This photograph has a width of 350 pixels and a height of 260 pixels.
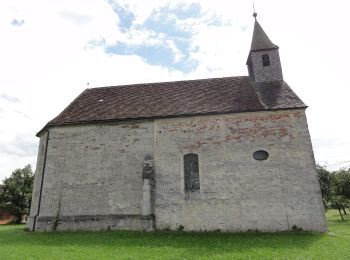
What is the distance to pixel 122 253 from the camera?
926 cm

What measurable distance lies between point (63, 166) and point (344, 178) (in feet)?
87.6

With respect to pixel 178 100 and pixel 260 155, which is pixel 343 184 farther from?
pixel 178 100

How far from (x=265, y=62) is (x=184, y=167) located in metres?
9.48

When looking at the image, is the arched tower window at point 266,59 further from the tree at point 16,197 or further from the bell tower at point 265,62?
the tree at point 16,197

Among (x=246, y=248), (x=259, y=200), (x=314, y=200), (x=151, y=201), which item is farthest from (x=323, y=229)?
(x=151, y=201)

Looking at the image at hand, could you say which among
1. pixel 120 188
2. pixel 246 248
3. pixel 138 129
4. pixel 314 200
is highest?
pixel 138 129

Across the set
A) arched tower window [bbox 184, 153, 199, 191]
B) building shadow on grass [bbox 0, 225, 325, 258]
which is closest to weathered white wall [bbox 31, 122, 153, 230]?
building shadow on grass [bbox 0, 225, 325, 258]

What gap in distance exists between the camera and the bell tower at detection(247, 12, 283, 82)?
59.5ft

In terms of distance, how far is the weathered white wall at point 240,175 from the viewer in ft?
44.8

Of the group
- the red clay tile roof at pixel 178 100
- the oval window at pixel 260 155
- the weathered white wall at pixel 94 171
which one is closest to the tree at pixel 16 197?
the weathered white wall at pixel 94 171

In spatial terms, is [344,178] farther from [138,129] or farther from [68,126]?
[68,126]

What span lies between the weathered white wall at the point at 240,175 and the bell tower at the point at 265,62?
13.3ft

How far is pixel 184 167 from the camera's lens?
49.1ft

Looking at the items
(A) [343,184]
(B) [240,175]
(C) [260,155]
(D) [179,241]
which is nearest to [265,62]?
(C) [260,155]
